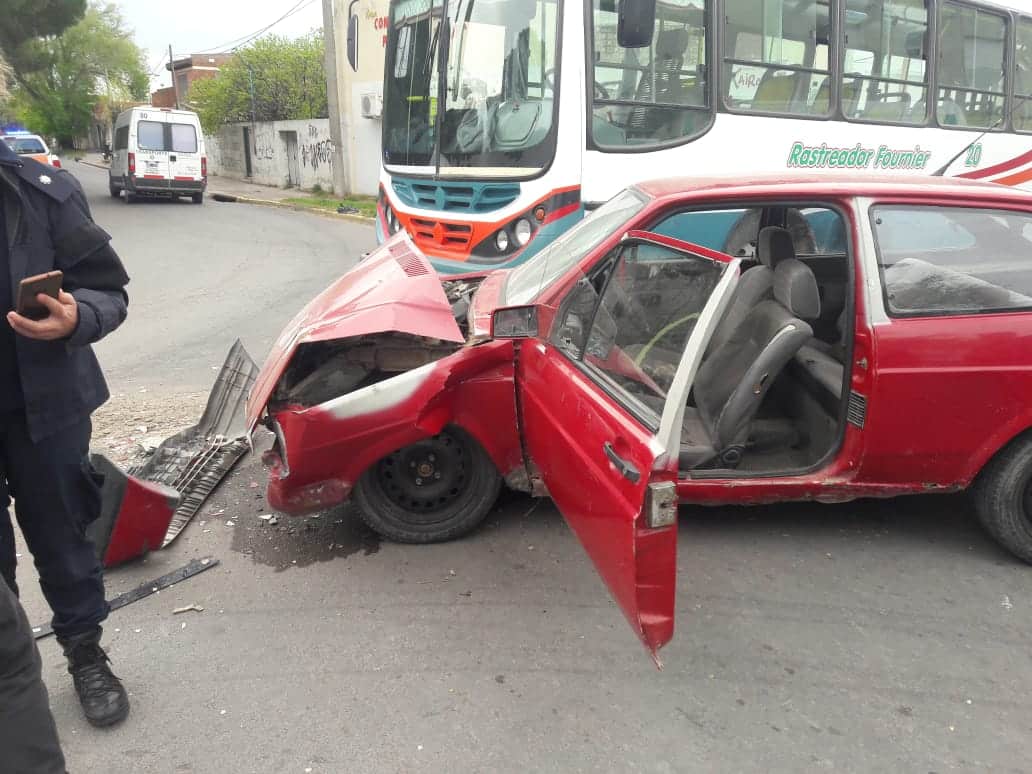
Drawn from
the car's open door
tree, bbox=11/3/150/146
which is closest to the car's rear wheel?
the car's open door

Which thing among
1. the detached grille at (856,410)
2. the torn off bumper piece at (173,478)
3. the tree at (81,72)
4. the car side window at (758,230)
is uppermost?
the tree at (81,72)

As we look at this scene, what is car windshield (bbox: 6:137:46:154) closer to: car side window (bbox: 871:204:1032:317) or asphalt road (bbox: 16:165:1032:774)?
asphalt road (bbox: 16:165:1032:774)

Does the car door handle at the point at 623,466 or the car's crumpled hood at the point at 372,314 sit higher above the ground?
the car's crumpled hood at the point at 372,314

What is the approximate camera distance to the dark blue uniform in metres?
2.13

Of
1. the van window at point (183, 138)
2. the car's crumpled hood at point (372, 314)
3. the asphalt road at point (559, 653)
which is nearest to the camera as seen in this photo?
the asphalt road at point (559, 653)

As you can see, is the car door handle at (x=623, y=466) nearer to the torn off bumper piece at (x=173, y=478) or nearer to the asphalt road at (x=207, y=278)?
the torn off bumper piece at (x=173, y=478)

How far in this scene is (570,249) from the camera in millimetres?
3508

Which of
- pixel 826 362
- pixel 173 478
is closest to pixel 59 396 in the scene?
pixel 173 478

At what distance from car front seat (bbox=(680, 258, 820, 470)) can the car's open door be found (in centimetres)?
46

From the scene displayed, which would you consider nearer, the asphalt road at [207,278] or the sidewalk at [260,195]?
the asphalt road at [207,278]

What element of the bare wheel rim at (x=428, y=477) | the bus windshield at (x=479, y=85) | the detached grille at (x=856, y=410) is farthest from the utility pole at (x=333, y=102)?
the detached grille at (x=856, y=410)

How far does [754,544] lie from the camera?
3.45 meters

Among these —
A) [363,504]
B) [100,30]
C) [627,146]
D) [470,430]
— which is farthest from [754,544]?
[100,30]

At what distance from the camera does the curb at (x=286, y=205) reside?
699 inches
